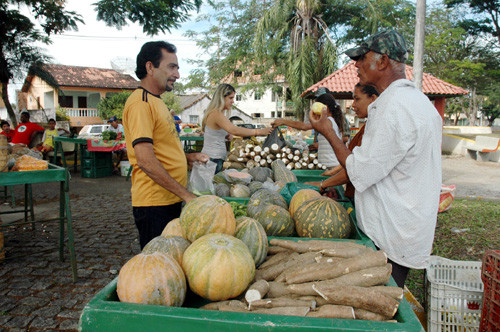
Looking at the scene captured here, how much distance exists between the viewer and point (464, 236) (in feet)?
16.5

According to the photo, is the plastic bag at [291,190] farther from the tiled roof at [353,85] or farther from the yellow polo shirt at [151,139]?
the tiled roof at [353,85]

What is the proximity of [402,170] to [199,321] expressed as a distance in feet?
4.10

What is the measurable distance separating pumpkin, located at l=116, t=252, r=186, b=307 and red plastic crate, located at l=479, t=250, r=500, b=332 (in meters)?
1.92

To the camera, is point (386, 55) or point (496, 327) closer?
point (386, 55)

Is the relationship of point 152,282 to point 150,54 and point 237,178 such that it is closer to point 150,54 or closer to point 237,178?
point 150,54

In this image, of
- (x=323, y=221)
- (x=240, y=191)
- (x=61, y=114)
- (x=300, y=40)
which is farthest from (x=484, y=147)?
(x=61, y=114)

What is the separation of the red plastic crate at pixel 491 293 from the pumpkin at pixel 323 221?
910 mm

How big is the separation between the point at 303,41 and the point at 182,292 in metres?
23.0

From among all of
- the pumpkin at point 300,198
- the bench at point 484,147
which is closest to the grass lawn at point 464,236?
the pumpkin at point 300,198

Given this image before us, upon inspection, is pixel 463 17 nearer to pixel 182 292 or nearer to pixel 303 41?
pixel 303 41

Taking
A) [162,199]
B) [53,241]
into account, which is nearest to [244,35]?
[53,241]

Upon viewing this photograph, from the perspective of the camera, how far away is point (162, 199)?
2.53 meters

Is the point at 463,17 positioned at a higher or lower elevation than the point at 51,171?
higher

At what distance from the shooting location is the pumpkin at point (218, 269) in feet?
4.34
